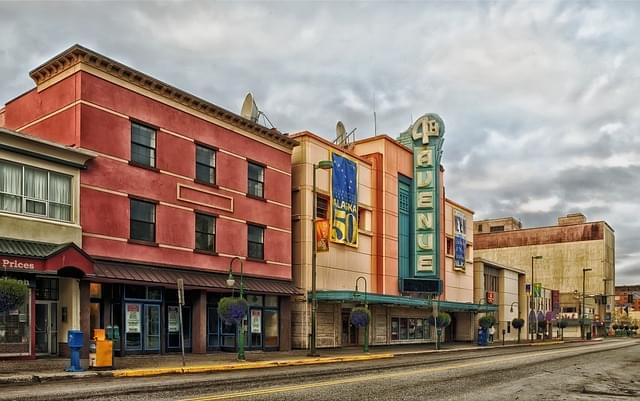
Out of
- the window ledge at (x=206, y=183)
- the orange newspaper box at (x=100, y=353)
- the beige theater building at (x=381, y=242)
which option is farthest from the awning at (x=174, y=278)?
the orange newspaper box at (x=100, y=353)

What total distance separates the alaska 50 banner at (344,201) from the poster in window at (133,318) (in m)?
15.3

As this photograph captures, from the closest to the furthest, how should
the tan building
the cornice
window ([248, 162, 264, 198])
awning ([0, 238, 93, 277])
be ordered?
awning ([0, 238, 93, 277])
the cornice
window ([248, 162, 264, 198])
the tan building

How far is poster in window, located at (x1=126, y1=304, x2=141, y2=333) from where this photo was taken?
2755 cm

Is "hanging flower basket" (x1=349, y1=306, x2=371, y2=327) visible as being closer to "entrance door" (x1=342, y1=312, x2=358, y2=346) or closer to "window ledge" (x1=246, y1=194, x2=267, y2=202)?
"entrance door" (x1=342, y1=312, x2=358, y2=346)

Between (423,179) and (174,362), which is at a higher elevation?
(423,179)

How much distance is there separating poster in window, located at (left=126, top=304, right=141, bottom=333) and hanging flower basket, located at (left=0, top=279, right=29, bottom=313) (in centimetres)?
867

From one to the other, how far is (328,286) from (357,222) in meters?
5.36

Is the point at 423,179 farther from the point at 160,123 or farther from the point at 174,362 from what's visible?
the point at 174,362

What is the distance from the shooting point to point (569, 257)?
12825 centimetres

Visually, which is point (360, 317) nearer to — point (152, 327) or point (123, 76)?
point (152, 327)

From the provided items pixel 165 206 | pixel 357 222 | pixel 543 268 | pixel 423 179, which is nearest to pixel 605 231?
pixel 543 268

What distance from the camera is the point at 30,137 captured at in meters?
23.4

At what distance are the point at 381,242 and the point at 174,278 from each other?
64.7 feet

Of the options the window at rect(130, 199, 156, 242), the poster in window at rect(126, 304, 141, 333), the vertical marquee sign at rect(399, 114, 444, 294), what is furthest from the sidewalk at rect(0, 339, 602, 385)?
the vertical marquee sign at rect(399, 114, 444, 294)
